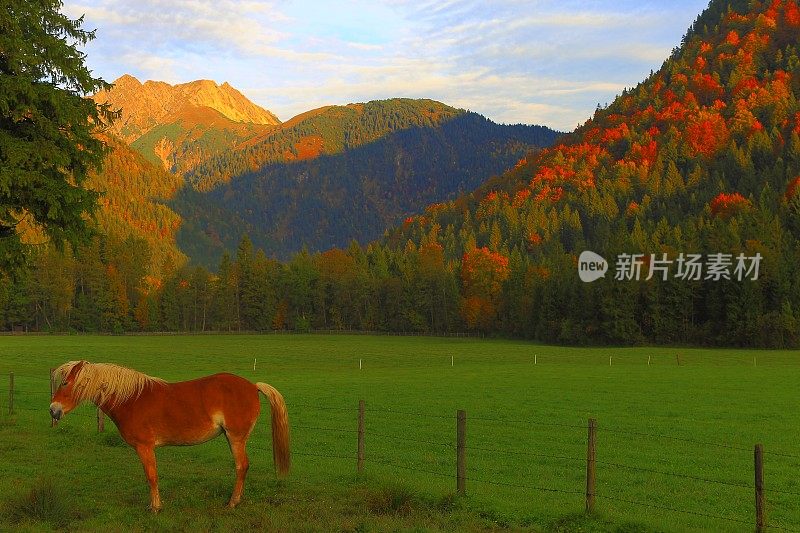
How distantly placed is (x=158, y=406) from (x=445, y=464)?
9.73m

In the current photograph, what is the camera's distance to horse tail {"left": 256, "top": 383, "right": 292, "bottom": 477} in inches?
519

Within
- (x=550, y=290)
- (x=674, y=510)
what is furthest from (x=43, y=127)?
(x=550, y=290)

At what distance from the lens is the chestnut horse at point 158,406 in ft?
40.4

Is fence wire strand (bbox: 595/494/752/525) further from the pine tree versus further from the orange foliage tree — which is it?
the orange foliage tree

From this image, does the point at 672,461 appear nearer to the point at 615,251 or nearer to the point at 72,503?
the point at 72,503

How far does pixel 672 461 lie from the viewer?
2112 centimetres

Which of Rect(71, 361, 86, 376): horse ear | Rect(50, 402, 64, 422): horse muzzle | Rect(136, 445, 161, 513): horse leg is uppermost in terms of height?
Rect(71, 361, 86, 376): horse ear

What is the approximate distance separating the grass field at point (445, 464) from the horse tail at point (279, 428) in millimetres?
644

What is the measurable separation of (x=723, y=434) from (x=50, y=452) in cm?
2320

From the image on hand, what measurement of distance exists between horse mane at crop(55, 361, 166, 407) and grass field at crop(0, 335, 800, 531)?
1.66 m

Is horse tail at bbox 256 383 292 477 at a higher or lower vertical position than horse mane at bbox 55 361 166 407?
lower

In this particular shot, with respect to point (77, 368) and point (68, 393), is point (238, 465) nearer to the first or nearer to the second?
point (68, 393)

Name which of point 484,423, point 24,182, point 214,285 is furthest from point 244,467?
point 214,285

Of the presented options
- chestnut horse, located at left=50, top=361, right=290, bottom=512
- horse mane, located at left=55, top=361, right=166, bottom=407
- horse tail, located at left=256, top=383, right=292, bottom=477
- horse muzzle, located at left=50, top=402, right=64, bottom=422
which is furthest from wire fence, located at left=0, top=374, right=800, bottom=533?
horse muzzle, located at left=50, top=402, right=64, bottom=422
